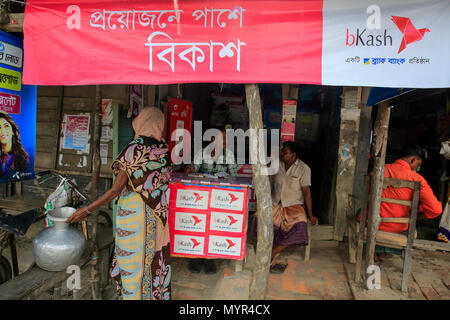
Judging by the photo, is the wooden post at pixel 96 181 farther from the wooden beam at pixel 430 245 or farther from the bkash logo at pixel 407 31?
the wooden beam at pixel 430 245

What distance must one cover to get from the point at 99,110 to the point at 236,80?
5.39ft

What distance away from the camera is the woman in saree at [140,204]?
8.78 feet

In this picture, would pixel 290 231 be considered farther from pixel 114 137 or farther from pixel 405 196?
pixel 114 137

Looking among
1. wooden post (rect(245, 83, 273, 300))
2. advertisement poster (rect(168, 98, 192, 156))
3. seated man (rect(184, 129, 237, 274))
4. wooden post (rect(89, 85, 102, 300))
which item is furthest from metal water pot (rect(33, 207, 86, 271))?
advertisement poster (rect(168, 98, 192, 156))

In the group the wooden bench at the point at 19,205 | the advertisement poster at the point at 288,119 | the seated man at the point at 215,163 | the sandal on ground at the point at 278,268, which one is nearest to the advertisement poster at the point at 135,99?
the seated man at the point at 215,163

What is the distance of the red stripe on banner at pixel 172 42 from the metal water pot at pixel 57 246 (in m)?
1.33

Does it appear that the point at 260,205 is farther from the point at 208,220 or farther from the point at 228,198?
the point at 208,220

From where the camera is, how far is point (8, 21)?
3014mm

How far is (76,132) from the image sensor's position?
4.83 m

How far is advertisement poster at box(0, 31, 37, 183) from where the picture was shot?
3.20m

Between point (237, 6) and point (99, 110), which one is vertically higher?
point (237, 6)

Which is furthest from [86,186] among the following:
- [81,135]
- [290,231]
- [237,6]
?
[237,6]

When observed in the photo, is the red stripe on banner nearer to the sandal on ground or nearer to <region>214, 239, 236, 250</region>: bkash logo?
<region>214, 239, 236, 250</region>: bkash logo

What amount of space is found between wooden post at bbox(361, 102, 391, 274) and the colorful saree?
7.54 feet
